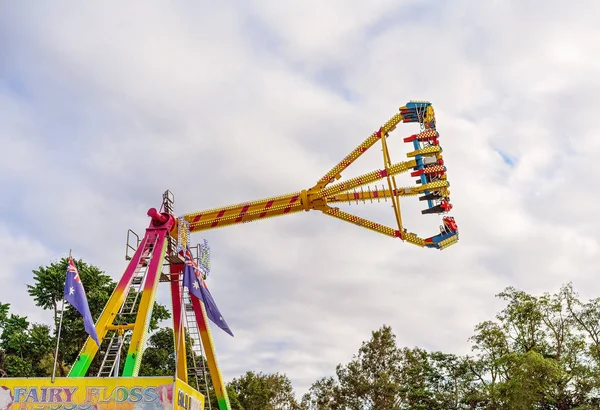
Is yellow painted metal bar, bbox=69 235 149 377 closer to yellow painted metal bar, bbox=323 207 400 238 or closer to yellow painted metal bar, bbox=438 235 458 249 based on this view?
yellow painted metal bar, bbox=323 207 400 238

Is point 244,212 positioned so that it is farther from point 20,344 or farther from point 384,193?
point 20,344

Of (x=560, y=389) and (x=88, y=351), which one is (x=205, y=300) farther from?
(x=560, y=389)

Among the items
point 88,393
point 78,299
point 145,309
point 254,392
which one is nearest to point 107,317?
point 145,309

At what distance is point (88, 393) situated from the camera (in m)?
17.6

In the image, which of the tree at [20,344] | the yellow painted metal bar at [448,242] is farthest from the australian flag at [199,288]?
the tree at [20,344]

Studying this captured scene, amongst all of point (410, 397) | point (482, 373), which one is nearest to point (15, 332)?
point (410, 397)

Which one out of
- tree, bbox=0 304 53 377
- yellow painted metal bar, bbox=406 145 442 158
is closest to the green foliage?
tree, bbox=0 304 53 377

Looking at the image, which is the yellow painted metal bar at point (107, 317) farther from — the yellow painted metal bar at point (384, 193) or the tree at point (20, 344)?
the tree at point (20, 344)

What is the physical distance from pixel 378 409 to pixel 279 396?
10.5 meters

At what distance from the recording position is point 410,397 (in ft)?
139

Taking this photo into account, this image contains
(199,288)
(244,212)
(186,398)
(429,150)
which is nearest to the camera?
(186,398)

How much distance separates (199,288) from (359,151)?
28.6 ft

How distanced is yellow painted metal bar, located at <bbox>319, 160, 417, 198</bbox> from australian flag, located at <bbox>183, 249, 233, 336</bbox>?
610cm

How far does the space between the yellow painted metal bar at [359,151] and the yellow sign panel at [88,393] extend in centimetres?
1203
